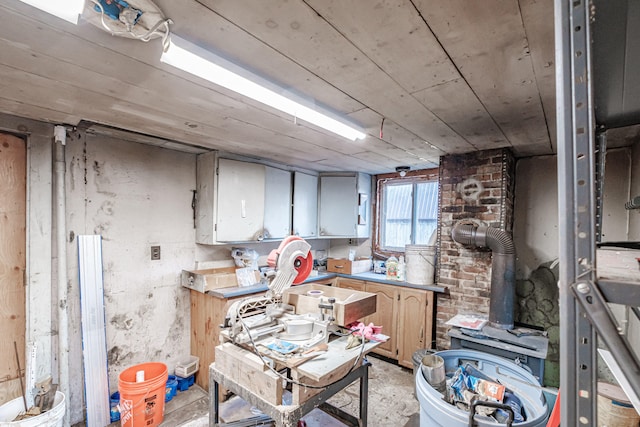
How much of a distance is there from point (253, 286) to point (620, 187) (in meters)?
3.59

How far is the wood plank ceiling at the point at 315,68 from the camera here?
1083mm

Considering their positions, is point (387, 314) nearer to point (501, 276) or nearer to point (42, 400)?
point (501, 276)

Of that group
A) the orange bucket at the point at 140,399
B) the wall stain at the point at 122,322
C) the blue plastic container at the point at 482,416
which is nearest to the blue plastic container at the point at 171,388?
the orange bucket at the point at 140,399

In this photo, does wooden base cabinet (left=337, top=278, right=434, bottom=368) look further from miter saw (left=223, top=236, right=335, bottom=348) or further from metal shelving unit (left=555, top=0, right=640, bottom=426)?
metal shelving unit (left=555, top=0, right=640, bottom=426)

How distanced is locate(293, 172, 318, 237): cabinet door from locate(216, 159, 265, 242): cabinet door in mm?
615

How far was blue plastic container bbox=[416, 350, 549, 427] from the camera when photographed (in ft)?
4.68

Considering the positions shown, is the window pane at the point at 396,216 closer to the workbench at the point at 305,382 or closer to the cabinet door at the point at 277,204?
the cabinet door at the point at 277,204

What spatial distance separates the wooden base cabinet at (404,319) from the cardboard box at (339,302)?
5.04ft

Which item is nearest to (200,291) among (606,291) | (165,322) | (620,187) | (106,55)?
(165,322)

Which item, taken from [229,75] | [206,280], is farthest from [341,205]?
[229,75]

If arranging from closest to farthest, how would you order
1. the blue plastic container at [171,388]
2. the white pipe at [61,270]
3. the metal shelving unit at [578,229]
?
the metal shelving unit at [578,229] → the white pipe at [61,270] → the blue plastic container at [171,388]

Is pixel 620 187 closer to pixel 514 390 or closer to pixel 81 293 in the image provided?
pixel 514 390

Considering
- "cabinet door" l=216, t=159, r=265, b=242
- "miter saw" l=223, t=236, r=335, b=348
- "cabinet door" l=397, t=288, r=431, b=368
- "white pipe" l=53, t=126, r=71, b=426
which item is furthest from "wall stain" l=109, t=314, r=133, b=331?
"cabinet door" l=397, t=288, r=431, b=368

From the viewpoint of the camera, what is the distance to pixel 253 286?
3.14 metres
